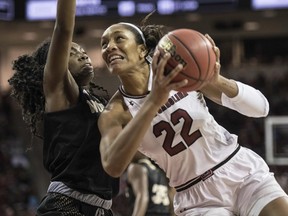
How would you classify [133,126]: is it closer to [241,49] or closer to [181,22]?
[181,22]

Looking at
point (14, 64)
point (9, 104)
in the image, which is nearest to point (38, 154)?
point (9, 104)

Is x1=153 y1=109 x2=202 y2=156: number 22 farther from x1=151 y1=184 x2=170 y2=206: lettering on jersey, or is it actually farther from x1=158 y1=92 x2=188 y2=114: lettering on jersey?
x1=151 y1=184 x2=170 y2=206: lettering on jersey

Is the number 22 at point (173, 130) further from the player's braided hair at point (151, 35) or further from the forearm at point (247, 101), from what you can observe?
the player's braided hair at point (151, 35)

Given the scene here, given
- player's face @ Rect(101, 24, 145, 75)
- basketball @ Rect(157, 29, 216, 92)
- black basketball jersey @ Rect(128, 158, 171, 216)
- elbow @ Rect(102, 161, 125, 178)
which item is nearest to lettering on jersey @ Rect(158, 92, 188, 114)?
player's face @ Rect(101, 24, 145, 75)

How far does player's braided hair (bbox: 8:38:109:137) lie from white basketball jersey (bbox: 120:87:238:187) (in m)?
0.57

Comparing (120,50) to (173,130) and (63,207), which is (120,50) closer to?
(173,130)

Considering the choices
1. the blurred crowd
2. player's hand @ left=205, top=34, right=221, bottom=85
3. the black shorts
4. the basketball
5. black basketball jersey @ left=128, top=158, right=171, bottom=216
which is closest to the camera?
the basketball

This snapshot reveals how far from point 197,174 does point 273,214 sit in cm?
44

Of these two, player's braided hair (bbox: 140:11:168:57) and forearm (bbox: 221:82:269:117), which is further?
player's braided hair (bbox: 140:11:168:57)

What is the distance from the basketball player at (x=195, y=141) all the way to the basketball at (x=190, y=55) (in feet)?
1.15

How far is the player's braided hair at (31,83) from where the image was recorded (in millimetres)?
3582

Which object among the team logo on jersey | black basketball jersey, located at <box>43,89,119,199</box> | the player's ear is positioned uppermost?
the player's ear

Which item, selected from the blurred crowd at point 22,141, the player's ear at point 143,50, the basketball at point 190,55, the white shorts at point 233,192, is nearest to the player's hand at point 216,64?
the basketball at point 190,55

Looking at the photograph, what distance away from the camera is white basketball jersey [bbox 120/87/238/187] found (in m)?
3.24
